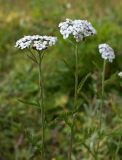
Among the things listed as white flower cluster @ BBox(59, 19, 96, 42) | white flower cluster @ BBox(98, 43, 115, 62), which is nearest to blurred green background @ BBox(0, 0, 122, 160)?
white flower cluster @ BBox(98, 43, 115, 62)

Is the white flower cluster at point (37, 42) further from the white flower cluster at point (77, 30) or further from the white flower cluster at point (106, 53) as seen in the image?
the white flower cluster at point (106, 53)

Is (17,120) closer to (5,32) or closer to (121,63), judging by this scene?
(121,63)

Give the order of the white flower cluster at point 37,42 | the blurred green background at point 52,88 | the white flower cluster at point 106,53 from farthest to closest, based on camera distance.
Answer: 1. the blurred green background at point 52,88
2. the white flower cluster at point 106,53
3. the white flower cluster at point 37,42

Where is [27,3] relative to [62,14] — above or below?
above

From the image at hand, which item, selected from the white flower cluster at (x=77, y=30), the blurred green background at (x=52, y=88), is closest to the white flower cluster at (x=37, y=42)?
the white flower cluster at (x=77, y=30)

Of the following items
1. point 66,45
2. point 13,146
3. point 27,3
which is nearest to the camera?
point 13,146

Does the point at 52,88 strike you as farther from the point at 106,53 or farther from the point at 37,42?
the point at 37,42

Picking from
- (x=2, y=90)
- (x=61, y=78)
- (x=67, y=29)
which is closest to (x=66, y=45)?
(x=61, y=78)

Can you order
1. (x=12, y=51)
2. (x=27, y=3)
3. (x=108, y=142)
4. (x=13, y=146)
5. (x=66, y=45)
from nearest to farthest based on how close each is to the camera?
(x=108, y=142)
(x=13, y=146)
(x=66, y=45)
(x=12, y=51)
(x=27, y=3)
